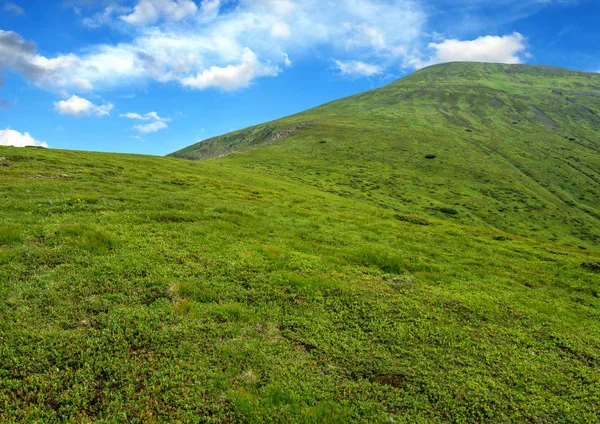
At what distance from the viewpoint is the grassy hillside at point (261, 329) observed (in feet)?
29.5

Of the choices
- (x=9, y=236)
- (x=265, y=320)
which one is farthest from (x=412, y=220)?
(x=9, y=236)

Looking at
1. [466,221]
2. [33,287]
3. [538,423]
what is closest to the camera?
[538,423]

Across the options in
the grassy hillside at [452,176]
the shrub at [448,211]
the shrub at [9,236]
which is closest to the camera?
the shrub at [9,236]

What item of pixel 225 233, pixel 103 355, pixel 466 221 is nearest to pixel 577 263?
pixel 225 233

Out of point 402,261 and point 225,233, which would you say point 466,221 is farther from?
point 225,233

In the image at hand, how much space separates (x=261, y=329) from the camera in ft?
40.2

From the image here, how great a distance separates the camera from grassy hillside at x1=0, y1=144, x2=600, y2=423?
8984 millimetres

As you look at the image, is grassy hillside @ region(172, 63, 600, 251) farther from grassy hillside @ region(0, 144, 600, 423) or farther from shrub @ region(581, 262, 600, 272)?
grassy hillside @ region(0, 144, 600, 423)

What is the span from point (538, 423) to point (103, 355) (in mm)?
13767

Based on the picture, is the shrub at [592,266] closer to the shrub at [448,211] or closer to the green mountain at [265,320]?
the green mountain at [265,320]

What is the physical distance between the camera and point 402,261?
2130cm

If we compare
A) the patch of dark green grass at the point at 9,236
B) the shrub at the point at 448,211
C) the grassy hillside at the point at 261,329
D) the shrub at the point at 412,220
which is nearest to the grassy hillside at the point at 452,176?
the shrub at the point at 448,211

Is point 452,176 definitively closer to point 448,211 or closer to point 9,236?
point 448,211

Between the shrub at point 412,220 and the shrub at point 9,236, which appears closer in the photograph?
the shrub at point 9,236
